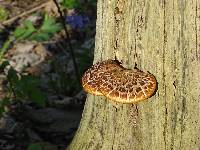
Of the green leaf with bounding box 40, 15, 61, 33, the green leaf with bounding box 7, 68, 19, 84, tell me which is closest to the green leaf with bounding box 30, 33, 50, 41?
the green leaf with bounding box 40, 15, 61, 33

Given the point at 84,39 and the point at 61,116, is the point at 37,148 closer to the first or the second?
the point at 61,116

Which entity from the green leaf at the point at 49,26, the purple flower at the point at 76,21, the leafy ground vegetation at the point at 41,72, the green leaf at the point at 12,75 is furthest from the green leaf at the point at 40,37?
the green leaf at the point at 12,75

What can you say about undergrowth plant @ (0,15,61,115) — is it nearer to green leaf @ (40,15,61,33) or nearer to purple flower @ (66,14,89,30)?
green leaf @ (40,15,61,33)

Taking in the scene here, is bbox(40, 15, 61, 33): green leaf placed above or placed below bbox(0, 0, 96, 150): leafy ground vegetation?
above

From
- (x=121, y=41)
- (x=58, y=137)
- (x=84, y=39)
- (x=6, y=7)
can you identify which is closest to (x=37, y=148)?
(x=58, y=137)

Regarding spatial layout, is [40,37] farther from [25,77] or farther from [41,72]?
[25,77]

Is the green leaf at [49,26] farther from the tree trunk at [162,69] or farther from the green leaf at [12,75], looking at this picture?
the tree trunk at [162,69]

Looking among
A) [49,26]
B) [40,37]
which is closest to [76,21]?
[49,26]
